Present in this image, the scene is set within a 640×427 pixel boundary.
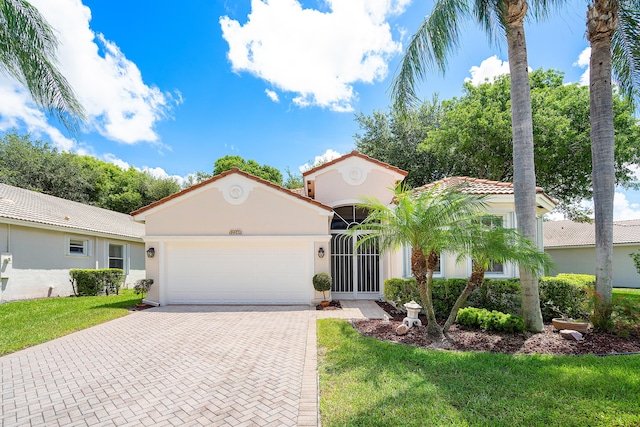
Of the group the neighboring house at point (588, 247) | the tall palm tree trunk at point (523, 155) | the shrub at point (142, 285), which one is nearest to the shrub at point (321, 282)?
the tall palm tree trunk at point (523, 155)

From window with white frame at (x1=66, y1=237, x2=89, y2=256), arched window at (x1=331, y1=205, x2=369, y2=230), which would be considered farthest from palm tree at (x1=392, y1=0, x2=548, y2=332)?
window with white frame at (x1=66, y1=237, x2=89, y2=256)

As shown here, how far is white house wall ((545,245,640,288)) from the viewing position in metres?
24.2

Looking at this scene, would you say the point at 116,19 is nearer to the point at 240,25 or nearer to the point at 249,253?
the point at 240,25

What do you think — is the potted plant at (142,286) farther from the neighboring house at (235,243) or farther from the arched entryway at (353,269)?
the arched entryway at (353,269)

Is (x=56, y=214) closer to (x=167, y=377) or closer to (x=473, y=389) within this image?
(x=167, y=377)

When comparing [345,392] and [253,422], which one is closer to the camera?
[253,422]

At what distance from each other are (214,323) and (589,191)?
2290 cm

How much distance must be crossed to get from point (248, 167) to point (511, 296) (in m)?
36.9

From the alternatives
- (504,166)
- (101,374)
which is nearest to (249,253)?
(101,374)

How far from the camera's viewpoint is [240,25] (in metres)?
13.6

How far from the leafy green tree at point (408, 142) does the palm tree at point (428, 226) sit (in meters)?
16.9

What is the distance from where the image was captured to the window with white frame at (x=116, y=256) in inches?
784

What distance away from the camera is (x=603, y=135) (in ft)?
28.0

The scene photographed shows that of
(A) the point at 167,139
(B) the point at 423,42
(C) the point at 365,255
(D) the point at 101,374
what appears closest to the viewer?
(D) the point at 101,374
